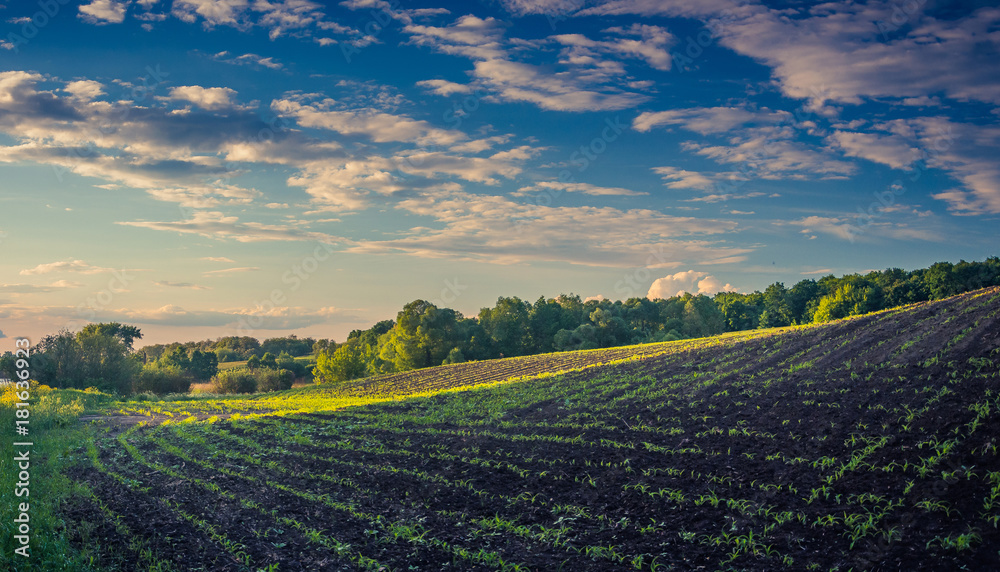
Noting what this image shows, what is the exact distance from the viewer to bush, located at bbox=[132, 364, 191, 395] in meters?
66.3

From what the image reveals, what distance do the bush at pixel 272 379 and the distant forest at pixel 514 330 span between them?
0.63 feet

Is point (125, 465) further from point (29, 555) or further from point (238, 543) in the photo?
point (238, 543)

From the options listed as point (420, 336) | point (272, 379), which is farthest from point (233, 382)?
point (420, 336)

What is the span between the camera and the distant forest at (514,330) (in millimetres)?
55906

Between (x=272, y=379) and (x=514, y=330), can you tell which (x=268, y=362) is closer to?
(x=272, y=379)

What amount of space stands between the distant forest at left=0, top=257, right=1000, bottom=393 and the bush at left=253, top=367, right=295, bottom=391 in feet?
0.63

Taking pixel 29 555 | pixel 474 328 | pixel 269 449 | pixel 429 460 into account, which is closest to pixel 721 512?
pixel 429 460

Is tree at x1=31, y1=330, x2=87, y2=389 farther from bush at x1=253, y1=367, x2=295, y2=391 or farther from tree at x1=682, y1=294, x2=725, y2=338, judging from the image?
tree at x1=682, y1=294, x2=725, y2=338

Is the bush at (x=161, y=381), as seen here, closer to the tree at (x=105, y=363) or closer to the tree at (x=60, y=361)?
the tree at (x=105, y=363)

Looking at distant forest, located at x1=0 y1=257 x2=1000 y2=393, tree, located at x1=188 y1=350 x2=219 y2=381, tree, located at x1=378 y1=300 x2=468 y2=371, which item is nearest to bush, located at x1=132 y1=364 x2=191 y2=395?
distant forest, located at x1=0 y1=257 x2=1000 y2=393

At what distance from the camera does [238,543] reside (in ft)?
30.8

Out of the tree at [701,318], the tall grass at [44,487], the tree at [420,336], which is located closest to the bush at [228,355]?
the tree at [420,336]

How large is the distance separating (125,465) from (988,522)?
2059cm

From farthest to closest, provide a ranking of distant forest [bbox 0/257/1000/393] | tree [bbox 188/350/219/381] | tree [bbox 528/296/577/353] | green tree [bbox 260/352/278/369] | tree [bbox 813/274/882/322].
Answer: tree [bbox 188/350/219/381]
green tree [bbox 260/352/278/369]
tree [bbox 528/296/577/353]
tree [bbox 813/274/882/322]
distant forest [bbox 0/257/1000/393]
